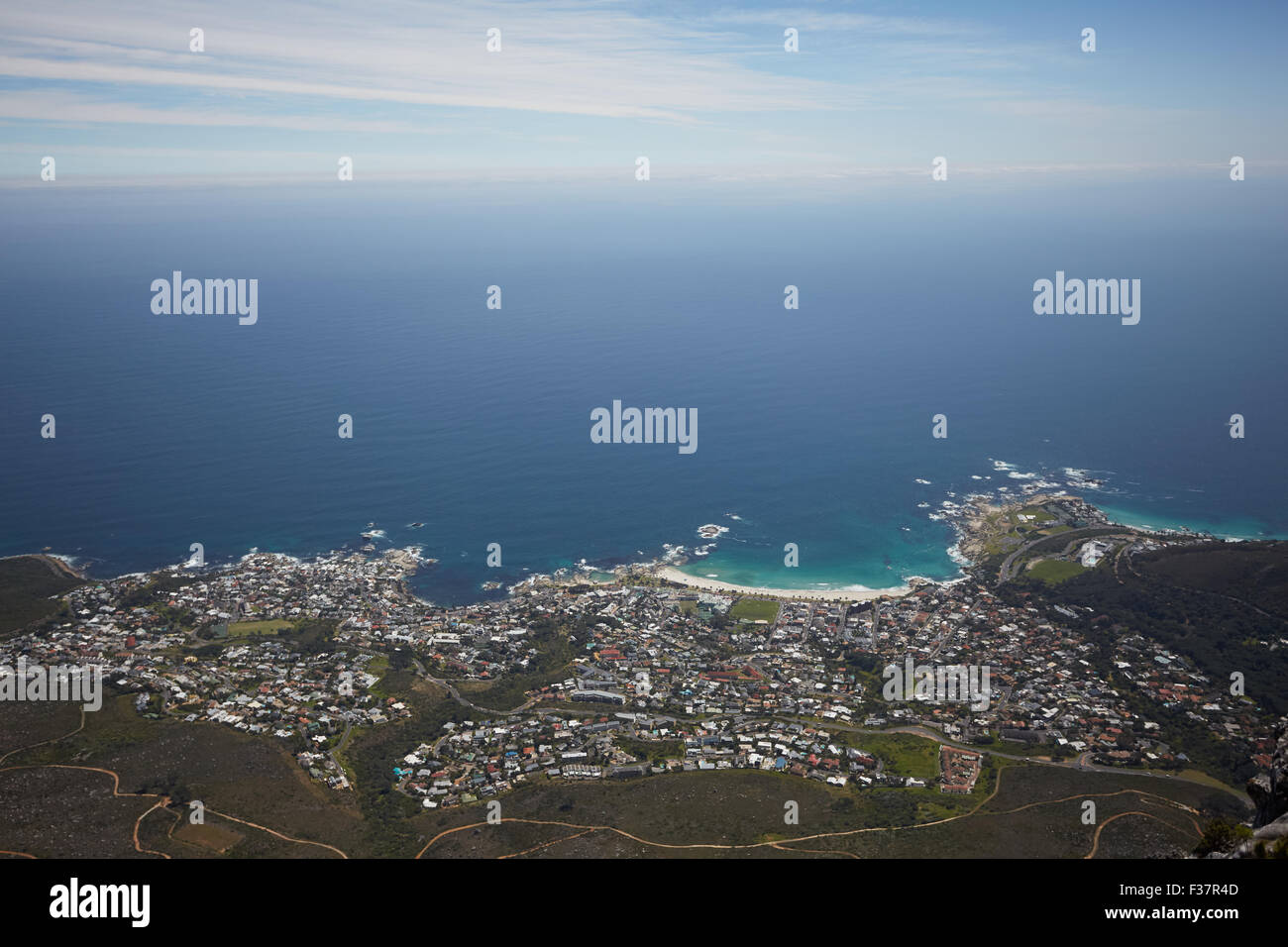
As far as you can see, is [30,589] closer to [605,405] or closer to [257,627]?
[257,627]

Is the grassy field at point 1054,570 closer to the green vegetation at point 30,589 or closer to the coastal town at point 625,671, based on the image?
the coastal town at point 625,671

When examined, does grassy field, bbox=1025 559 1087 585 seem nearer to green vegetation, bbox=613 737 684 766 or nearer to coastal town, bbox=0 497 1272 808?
coastal town, bbox=0 497 1272 808

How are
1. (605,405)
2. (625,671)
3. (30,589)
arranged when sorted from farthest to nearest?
1. (605,405)
2. (30,589)
3. (625,671)

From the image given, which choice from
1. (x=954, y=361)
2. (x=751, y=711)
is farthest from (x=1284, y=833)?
(x=954, y=361)

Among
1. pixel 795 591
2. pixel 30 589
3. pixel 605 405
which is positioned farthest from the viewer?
pixel 605 405

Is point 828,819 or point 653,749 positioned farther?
Answer: point 653,749

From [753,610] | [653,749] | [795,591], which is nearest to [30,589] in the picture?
[653,749]

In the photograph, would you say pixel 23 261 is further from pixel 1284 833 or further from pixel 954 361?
pixel 1284 833
